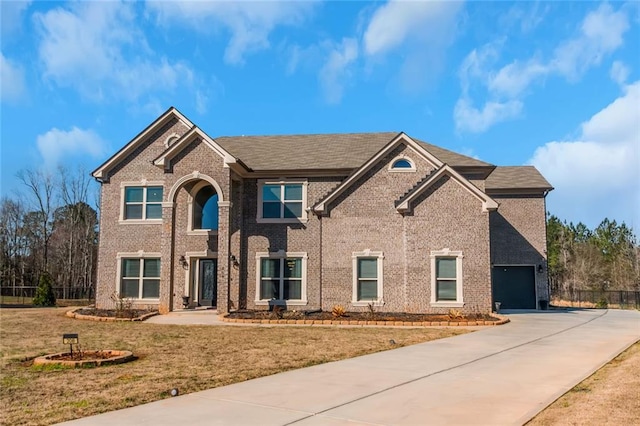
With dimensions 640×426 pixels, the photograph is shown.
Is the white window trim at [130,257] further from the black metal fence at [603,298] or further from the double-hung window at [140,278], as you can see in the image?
the black metal fence at [603,298]

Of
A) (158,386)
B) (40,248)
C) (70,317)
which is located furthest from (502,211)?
(40,248)

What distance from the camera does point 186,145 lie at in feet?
70.3

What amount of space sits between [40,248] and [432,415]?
51.5 meters

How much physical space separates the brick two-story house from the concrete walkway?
8.14 meters

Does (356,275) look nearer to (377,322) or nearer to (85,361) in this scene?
(377,322)

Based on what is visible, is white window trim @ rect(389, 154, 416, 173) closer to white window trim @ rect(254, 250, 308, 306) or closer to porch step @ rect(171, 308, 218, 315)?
white window trim @ rect(254, 250, 308, 306)

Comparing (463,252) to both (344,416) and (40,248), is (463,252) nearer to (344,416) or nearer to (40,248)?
(344,416)

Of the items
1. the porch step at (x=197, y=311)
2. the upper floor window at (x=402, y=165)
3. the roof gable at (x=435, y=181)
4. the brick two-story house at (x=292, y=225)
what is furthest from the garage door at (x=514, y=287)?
the porch step at (x=197, y=311)

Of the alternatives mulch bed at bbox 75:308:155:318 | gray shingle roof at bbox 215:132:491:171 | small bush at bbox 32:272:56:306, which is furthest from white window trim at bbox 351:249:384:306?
small bush at bbox 32:272:56:306

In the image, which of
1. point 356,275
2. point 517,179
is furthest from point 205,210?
point 517,179

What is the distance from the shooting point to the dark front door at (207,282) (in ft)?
76.7

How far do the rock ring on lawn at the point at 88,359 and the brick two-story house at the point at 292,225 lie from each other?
982cm

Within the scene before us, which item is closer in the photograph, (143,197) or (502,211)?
(143,197)

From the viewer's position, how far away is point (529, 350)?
11.7m
